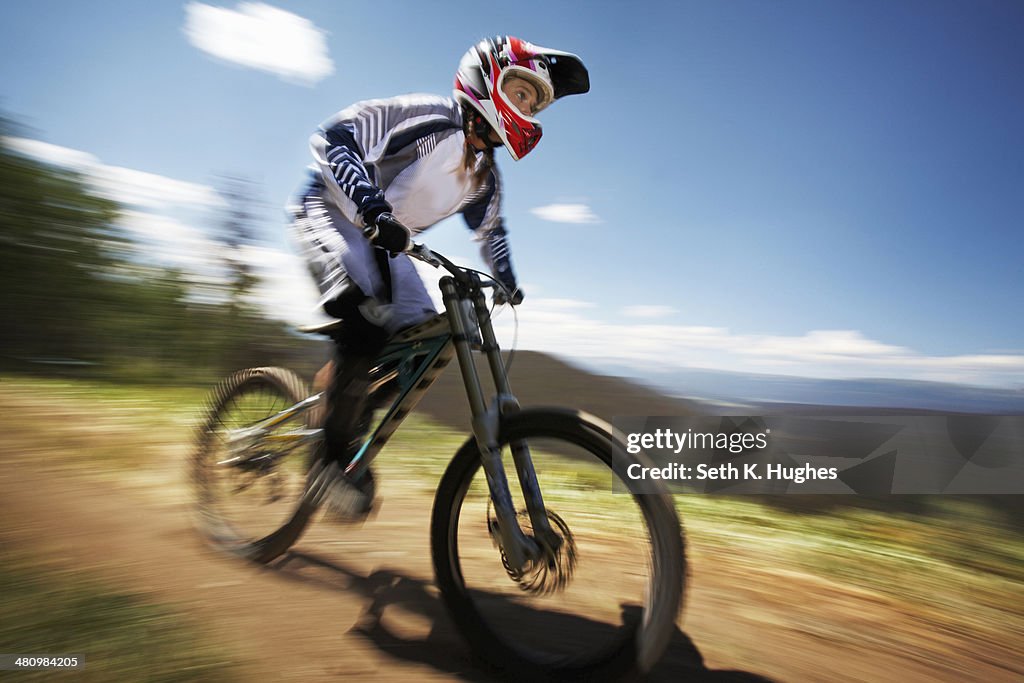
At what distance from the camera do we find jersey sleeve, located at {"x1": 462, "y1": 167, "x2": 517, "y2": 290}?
3.01 meters

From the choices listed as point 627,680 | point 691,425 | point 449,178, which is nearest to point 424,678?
point 627,680

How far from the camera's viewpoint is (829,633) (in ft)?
8.05

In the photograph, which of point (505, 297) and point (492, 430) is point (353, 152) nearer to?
point (505, 297)

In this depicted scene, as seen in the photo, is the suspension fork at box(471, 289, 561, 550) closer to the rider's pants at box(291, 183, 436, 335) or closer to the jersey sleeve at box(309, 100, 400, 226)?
the rider's pants at box(291, 183, 436, 335)

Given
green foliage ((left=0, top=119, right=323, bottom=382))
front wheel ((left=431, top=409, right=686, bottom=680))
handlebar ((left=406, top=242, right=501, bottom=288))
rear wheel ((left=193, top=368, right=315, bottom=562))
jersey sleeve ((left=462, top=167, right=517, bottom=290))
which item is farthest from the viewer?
green foliage ((left=0, top=119, right=323, bottom=382))

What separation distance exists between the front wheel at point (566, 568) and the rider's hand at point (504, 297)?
643 millimetres

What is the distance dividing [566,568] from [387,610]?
86 cm

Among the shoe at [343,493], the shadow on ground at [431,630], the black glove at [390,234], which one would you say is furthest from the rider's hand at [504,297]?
the shadow on ground at [431,630]

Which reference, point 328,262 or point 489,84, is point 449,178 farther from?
point 328,262

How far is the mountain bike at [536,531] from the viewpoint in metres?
1.91

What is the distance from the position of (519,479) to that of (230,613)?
1321mm

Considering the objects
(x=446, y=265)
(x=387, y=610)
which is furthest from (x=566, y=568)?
(x=446, y=265)

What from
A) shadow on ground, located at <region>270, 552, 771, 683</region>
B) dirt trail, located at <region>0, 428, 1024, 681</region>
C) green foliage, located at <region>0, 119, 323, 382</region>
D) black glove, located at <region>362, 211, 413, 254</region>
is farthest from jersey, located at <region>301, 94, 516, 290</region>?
green foliage, located at <region>0, 119, 323, 382</region>

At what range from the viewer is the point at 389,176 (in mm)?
2756
